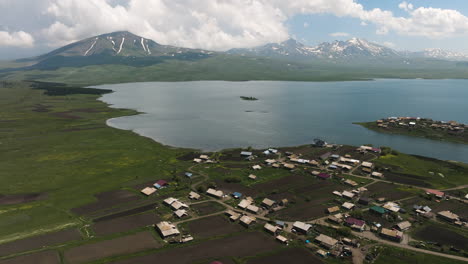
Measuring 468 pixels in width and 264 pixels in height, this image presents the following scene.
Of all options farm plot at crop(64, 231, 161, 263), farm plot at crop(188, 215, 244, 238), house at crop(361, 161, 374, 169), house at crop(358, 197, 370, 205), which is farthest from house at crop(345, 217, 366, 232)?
farm plot at crop(64, 231, 161, 263)

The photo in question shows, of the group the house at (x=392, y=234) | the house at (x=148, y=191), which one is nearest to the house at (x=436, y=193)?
the house at (x=392, y=234)

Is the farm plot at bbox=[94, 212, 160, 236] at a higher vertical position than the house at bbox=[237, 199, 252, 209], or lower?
lower

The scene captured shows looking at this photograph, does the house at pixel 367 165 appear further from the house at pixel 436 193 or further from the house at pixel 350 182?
the house at pixel 436 193

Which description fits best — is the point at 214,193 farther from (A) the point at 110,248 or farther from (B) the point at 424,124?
(B) the point at 424,124

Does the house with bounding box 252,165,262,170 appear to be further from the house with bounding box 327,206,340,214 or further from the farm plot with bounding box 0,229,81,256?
the farm plot with bounding box 0,229,81,256

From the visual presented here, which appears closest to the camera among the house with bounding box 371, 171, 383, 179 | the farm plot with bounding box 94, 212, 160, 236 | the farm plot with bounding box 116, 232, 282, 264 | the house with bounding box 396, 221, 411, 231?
the farm plot with bounding box 116, 232, 282, 264

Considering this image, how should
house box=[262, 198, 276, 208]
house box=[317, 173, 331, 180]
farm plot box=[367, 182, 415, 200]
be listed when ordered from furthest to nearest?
house box=[317, 173, 331, 180] → farm plot box=[367, 182, 415, 200] → house box=[262, 198, 276, 208]
